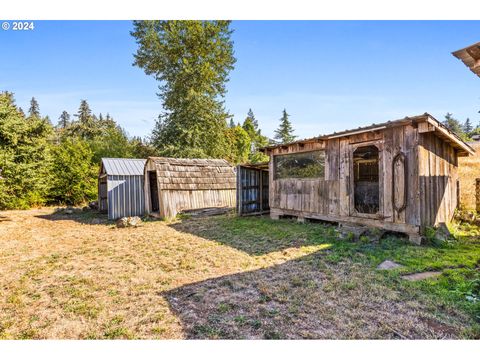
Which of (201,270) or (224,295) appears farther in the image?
(201,270)

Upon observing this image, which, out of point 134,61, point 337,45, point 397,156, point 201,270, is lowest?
point 201,270

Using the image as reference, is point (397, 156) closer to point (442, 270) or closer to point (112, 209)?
point (442, 270)

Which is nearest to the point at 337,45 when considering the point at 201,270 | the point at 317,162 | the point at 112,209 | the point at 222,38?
the point at 317,162

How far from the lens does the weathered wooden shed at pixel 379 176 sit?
6262 mm

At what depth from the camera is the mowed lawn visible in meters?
2.92

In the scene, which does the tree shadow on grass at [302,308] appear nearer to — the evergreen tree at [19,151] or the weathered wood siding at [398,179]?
the weathered wood siding at [398,179]

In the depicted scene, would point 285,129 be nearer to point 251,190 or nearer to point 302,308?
point 251,190

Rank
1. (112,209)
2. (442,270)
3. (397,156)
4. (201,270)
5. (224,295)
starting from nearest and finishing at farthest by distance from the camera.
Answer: (224,295)
(442,270)
(201,270)
(397,156)
(112,209)

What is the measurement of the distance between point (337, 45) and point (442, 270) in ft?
15.0

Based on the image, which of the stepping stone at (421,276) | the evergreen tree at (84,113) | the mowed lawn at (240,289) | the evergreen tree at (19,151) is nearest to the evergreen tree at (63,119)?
the evergreen tree at (84,113)

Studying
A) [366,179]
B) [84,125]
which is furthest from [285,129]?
[366,179]

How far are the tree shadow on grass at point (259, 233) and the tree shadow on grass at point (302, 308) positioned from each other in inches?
72.3

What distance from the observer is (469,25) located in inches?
141
